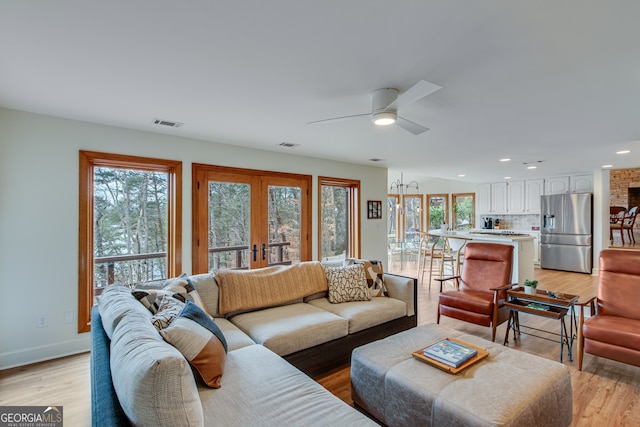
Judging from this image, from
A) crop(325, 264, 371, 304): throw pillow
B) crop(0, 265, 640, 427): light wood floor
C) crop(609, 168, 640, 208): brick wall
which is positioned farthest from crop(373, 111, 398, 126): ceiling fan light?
crop(609, 168, 640, 208): brick wall

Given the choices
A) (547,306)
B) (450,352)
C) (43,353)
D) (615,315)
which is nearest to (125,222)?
(43,353)

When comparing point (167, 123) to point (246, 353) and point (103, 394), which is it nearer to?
point (246, 353)

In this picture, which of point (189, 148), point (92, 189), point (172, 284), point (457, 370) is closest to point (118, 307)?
point (172, 284)

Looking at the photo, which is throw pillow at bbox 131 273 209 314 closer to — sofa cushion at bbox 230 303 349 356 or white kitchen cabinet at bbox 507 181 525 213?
sofa cushion at bbox 230 303 349 356

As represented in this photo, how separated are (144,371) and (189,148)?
11.0 ft

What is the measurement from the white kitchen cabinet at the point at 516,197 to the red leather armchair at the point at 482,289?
5334mm

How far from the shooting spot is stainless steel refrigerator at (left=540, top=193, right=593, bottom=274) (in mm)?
6793

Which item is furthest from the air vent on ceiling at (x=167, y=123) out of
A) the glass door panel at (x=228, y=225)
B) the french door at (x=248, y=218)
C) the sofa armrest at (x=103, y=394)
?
the sofa armrest at (x=103, y=394)

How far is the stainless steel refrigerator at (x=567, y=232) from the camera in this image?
6.79 metres

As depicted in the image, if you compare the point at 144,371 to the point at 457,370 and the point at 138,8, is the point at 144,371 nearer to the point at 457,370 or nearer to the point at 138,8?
the point at 138,8

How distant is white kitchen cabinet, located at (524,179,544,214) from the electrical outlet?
965 cm

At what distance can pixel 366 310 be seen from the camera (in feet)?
9.92

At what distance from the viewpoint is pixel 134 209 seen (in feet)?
12.1

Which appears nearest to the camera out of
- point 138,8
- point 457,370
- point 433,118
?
point 138,8
